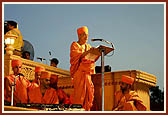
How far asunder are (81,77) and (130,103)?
52.7 inches

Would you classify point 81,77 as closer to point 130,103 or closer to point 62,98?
point 62,98

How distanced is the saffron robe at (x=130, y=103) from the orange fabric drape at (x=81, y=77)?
709mm

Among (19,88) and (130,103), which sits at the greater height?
(19,88)

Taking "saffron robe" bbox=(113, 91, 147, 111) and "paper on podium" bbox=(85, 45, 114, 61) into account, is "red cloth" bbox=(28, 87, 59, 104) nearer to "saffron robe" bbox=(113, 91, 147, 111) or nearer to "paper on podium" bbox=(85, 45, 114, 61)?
"paper on podium" bbox=(85, 45, 114, 61)

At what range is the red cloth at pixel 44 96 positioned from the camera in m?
9.02

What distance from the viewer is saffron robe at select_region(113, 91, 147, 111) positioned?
8820 millimetres

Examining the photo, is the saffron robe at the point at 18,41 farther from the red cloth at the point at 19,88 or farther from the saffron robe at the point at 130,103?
the saffron robe at the point at 130,103

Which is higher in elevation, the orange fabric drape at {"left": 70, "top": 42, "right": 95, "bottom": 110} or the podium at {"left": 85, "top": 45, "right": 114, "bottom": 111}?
the podium at {"left": 85, "top": 45, "right": 114, "bottom": 111}

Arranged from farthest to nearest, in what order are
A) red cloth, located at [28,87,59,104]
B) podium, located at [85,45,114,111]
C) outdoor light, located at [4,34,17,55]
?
outdoor light, located at [4,34,17,55], red cloth, located at [28,87,59,104], podium, located at [85,45,114,111]

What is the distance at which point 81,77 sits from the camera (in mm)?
9391

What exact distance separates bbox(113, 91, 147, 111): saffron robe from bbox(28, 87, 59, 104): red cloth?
1421 mm

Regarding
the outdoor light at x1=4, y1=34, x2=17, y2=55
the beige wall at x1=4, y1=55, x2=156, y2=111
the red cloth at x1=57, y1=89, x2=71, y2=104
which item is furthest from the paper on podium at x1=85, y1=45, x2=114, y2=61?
the outdoor light at x1=4, y1=34, x2=17, y2=55

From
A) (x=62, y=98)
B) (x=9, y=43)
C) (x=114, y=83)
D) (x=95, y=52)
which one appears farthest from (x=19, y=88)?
(x=114, y=83)

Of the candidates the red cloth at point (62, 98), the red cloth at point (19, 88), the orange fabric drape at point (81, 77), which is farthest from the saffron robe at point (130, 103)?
the red cloth at point (19, 88)
